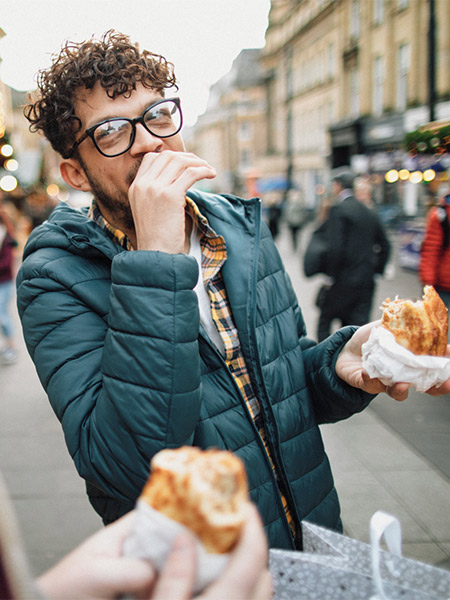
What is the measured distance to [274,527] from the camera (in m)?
A: 1.42

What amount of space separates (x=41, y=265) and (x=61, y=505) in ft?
8.12

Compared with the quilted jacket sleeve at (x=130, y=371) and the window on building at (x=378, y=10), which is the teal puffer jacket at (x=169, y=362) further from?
the window on building at (x=378, y=10)

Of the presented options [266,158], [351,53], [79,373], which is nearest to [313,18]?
[351,53]

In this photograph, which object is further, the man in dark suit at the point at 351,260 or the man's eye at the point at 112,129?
the man in dark suit at the point at 351,260

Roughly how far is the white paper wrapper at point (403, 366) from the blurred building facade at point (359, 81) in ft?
6.44

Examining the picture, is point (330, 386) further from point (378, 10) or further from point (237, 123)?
point (237, 123)

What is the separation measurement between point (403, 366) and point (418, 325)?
0.12 m

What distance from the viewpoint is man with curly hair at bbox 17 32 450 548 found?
45.3 inches

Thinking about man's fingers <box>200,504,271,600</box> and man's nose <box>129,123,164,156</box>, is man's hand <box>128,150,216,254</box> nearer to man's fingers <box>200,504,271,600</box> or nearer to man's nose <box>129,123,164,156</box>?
man's nose <box>129,123,164,156</box>

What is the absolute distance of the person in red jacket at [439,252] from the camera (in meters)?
4.82

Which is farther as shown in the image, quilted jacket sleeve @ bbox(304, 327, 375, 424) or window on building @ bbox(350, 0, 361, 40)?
window on building @ bbox(350, 0, 361, 40)

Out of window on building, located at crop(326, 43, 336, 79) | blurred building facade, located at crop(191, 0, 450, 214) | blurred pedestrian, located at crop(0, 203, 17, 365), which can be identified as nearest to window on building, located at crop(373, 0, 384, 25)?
blurred building facade, located at crop(191, 0, 450, 214)

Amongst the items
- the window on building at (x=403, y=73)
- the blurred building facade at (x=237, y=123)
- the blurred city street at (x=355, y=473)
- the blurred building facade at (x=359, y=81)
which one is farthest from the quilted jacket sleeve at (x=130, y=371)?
the blurred building facade at (x=237, y=123)

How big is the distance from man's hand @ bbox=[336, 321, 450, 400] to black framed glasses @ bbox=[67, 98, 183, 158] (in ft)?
2.63
